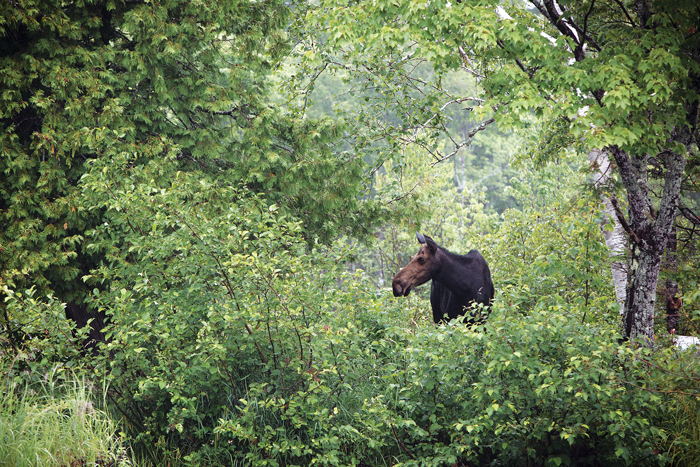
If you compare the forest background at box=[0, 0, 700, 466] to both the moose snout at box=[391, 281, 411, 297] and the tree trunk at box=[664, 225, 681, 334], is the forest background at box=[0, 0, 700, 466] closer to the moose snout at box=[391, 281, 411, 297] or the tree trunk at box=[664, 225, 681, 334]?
the tree trunk at box=[664, 225, 681, 334]

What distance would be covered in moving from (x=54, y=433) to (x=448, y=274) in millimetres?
4987

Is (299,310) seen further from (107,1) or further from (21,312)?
(107,1)

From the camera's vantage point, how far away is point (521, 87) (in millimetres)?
5051

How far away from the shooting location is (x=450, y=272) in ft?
24.8

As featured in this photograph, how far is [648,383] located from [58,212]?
7058 mm

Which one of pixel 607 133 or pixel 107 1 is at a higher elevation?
pixel 107 1

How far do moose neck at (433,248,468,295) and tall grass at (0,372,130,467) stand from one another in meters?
4.46

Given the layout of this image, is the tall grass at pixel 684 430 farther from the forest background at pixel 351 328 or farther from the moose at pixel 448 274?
the moose at pixel 448 274

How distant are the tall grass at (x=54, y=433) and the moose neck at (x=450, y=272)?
446 centimetres

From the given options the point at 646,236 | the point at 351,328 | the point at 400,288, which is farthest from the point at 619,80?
the point at 400,288

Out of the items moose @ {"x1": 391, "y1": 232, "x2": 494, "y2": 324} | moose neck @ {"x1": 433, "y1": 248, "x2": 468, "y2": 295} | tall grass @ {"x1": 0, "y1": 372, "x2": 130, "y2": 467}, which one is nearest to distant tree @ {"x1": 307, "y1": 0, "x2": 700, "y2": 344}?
moose @ {"x1": 391, "y1": 232, "x2": 494, "y2": 324}

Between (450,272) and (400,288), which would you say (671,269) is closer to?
(450,272)

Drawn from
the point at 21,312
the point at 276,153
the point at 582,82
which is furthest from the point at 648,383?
the point at 276,153

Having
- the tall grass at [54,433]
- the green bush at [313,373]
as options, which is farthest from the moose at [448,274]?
the tall grass at [54,433]
